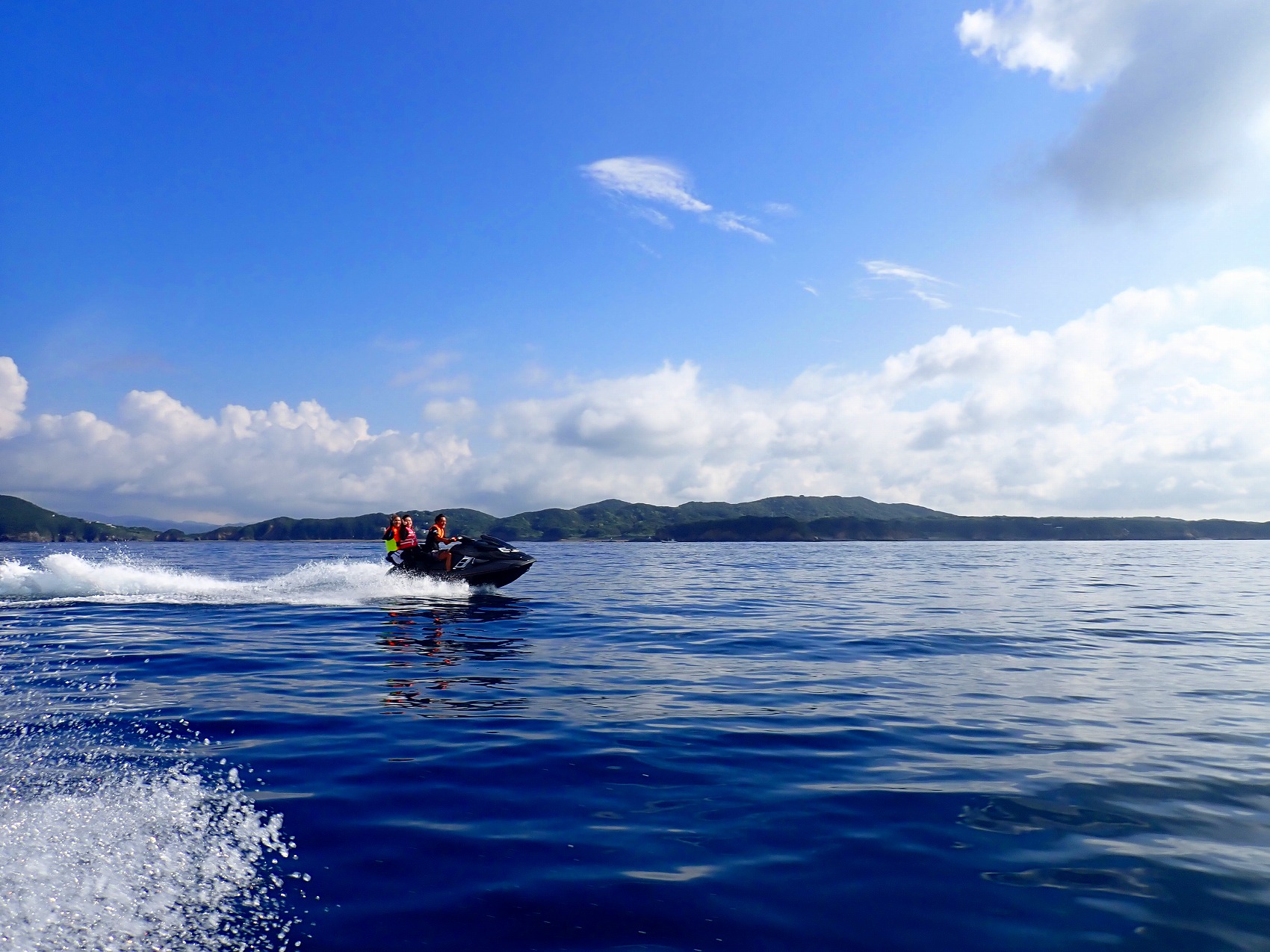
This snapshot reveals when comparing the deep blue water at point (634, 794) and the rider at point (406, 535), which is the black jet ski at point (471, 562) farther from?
the deep blue water at point (634, 794)

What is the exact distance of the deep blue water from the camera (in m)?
4.78

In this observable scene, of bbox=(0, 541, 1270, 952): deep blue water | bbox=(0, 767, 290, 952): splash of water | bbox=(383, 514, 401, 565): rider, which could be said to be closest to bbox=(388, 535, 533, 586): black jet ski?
bbox=(383, 514, 401, 565): rider

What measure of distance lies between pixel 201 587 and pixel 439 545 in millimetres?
12565

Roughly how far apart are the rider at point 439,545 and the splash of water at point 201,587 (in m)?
0.87

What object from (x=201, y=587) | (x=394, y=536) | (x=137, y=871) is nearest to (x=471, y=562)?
(x=394, y=536)

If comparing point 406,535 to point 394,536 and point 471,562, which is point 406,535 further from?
point 471,562

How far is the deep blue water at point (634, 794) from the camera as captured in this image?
4.78 m

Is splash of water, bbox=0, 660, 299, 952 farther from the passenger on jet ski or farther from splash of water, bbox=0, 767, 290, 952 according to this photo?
the passenger on jet ski

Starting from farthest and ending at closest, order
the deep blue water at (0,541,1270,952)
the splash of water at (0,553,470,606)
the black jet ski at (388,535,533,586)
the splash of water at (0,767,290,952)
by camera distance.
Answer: the black jet ski at (388,535,533,586) → the splash of water at (0,553,470,606) → the deep blue water at (0,541,1270,952) → the splash of water at (0,767,290,952)

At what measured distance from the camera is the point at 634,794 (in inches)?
283

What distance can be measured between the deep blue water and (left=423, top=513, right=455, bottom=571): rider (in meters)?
9.79

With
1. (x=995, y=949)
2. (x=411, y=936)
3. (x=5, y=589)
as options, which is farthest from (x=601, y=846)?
(x=5, y=589)

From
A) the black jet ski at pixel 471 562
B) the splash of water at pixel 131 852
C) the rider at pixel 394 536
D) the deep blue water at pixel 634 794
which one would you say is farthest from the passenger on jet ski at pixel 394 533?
the splash of water at pixel 131 852

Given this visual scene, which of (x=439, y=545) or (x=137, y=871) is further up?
(x=439, y=545)
